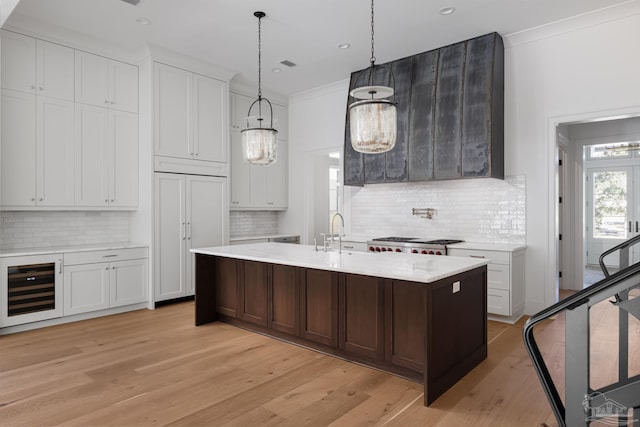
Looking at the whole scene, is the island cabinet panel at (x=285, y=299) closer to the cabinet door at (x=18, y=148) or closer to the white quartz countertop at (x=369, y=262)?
the white quartz countertop at (x=369, y=262)

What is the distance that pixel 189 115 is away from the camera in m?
5.82

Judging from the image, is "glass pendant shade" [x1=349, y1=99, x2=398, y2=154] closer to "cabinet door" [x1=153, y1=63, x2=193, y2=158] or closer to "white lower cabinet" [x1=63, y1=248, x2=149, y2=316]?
"cabinet door" [x1=153, y1=63, x2=193, y2=158]

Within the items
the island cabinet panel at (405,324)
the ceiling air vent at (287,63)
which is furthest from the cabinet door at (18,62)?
the island cabinet panel at (405,324)

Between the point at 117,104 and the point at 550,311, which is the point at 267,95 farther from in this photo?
the point at 550,311

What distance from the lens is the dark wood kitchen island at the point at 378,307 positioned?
2938 millimetres

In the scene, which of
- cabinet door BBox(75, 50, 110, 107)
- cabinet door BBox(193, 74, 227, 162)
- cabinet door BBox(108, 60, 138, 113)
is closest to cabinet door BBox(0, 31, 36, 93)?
cabinet door BBox(75, 50, 110, 107)

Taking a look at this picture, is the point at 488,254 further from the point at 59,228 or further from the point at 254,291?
the point at 59,228

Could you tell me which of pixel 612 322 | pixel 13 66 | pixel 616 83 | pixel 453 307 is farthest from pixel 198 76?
pixel 612 322

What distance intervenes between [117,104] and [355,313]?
431 cm

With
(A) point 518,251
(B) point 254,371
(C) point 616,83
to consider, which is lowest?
(B) point 254,371

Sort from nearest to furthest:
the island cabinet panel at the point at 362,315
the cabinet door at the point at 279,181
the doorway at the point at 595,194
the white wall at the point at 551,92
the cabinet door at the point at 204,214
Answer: the island cabinet panel at the point at 362,315
the white wall at the point at 551,92
the cabinet door at the point at 204,214
the doorway at the point at 595,194
the cabinet door at the point at 279,181

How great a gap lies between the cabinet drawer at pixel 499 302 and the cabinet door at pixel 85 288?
4.71m

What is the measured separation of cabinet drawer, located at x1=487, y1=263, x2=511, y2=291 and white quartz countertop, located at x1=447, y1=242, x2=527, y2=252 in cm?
20

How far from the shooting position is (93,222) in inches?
216
